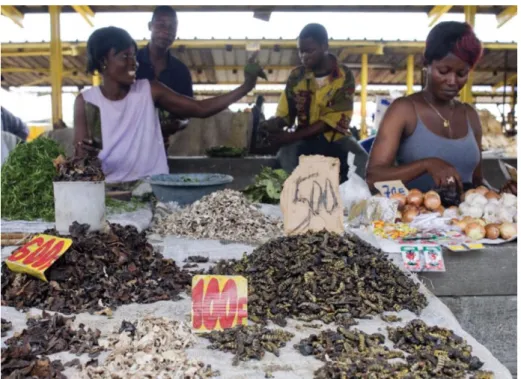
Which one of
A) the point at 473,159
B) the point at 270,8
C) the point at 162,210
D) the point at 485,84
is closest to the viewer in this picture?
the point at 162,210

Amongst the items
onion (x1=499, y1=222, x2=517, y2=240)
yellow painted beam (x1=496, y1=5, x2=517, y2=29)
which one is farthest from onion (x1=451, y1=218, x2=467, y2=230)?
yellow painted beam (x1=496, y1=5, x2=517, y2=29)

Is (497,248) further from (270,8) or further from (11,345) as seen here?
(270,8)

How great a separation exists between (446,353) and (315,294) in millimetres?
512

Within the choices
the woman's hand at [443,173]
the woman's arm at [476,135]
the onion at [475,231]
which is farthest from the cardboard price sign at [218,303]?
the woman's arm at [476,135]

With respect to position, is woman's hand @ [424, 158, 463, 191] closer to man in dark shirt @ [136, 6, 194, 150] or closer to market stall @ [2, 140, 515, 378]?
market stall @ [2, 140, 515, 378]

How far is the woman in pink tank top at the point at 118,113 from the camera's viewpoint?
3.87 meters

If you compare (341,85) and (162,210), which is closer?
(162,210)

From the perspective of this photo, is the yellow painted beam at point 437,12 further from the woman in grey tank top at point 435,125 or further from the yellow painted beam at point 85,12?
the yellow painted beam at point 85,12

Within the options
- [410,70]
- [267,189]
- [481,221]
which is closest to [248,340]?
[481,221]

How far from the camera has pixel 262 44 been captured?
6.95 meters

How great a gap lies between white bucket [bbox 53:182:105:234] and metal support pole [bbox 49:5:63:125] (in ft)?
15.4

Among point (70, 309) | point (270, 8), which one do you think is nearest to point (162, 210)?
point (70, 309)

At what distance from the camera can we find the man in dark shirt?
Answer: 4.47 metres

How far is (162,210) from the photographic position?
10.5 feet
